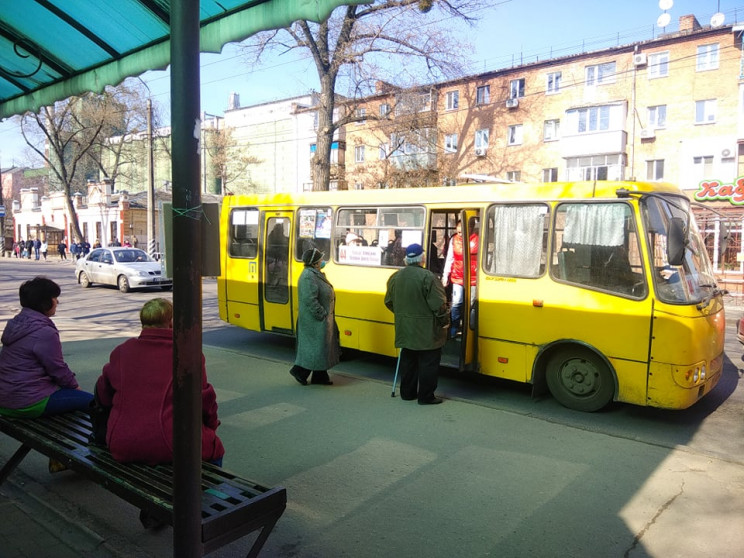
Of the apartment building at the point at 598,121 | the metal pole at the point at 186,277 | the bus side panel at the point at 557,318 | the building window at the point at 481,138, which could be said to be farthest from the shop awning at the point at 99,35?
the building window at the point at 481,138

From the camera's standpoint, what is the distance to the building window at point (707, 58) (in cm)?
3312

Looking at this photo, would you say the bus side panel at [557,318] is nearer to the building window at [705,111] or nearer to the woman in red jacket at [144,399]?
the woman in red jacket at [144,399]

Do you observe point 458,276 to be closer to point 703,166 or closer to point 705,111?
point 703,166

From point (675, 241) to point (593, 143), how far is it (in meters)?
33.6

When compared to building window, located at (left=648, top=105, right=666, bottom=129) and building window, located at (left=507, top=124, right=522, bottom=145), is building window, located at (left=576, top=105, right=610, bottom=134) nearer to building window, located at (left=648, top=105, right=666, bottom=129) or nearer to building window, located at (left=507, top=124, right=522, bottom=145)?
building window, located at (left=648, top=105, right=666, bottom=129)

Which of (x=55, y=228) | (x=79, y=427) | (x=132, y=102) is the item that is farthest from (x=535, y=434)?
(x=55, y=228)

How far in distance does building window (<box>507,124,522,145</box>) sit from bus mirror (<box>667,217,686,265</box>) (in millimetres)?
36217

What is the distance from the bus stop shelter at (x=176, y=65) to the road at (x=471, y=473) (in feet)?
4.66

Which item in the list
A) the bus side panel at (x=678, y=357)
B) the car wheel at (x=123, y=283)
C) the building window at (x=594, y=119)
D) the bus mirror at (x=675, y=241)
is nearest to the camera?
the bus mirror at (x=675, y=241)

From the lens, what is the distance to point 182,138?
8.04 feet

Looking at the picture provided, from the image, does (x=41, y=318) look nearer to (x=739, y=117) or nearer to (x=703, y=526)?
(x=703, y=526)

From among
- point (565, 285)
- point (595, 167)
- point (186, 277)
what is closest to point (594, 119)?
point (595, 167)

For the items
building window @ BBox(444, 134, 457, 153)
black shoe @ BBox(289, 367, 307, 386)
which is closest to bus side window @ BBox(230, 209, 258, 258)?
black shoe @ BBox(289, 367, 307, 386)

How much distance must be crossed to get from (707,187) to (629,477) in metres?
31.8
